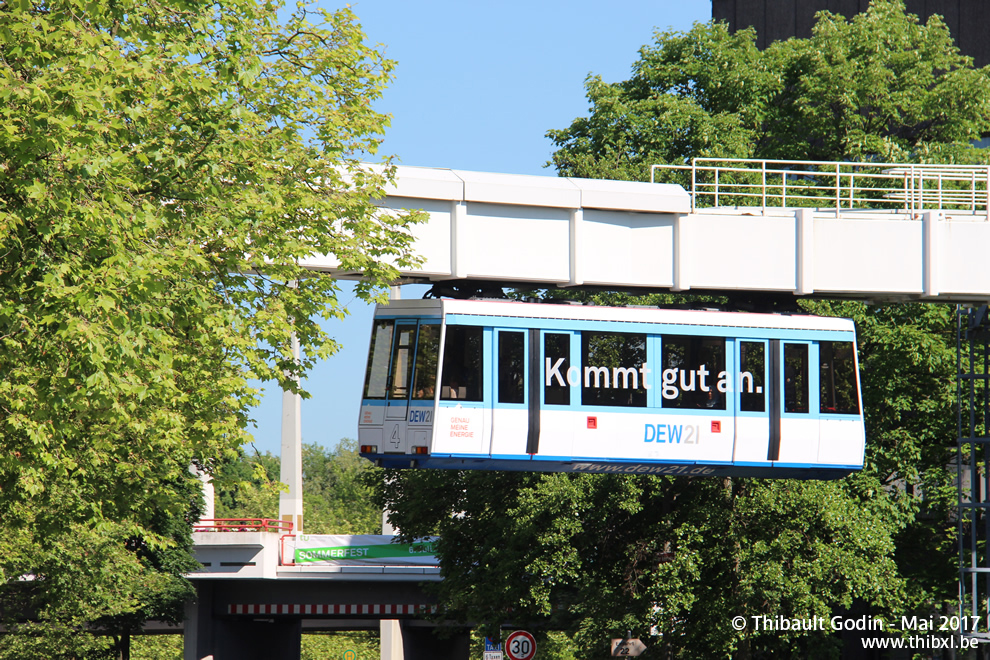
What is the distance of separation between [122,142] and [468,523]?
16813 millimetres

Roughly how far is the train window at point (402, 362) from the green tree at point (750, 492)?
719 cm

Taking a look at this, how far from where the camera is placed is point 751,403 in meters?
21.3

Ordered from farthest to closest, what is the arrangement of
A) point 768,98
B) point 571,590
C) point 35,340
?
point 768,98
point 571,590
point 35,340

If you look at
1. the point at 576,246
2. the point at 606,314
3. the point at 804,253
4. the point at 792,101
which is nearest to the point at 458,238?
the point at 576,246

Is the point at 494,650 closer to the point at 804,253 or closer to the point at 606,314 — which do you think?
the point at 606,314

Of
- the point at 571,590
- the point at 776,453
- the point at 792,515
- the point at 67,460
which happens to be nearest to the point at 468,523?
the point at 571,590

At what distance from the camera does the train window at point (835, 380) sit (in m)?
21.7

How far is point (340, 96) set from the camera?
2108 centimetres

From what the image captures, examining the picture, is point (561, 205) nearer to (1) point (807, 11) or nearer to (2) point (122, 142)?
(2) point (122, 142)

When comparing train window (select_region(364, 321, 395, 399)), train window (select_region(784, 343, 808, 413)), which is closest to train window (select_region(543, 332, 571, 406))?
train window (select_region(364, 321, 395, 399))

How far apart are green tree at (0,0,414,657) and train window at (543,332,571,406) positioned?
2.98 meters

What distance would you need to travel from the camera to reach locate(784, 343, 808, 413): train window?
21484mm

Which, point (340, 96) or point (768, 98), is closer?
point (340, 96)

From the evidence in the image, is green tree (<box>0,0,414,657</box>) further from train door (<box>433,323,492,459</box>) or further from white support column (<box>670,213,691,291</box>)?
white support column (<box>670,213,691,291</box>)
